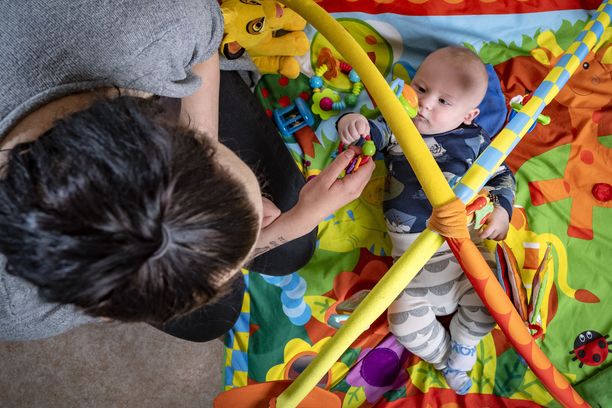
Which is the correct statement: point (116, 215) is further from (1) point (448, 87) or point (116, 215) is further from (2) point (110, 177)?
(1) point (448, 87)

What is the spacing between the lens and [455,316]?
1128mm

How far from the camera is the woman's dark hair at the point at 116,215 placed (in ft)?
1.42

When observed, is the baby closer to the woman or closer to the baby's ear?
the baby's ear

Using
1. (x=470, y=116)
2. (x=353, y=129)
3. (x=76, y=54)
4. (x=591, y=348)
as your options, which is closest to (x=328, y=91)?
(x=353, y=129)

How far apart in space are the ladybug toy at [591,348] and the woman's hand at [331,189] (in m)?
0.65

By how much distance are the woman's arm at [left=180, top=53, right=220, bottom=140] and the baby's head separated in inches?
19.3

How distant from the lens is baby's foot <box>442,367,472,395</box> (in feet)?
3.60

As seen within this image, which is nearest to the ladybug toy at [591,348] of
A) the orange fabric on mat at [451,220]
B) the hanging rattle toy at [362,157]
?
the orange fabric on mat at [451,220]

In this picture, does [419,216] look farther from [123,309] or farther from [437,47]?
[123,309]

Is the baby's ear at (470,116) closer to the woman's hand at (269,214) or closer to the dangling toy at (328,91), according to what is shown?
the dangling toy at (328,91)

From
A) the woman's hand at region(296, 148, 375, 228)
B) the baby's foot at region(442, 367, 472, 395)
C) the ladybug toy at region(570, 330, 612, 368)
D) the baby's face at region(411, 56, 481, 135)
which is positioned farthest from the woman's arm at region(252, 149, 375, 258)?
the ladybug toy at region(570, 330, 612, 368)

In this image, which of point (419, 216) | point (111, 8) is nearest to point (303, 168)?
point (419, 216)

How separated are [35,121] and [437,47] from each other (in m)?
1.01

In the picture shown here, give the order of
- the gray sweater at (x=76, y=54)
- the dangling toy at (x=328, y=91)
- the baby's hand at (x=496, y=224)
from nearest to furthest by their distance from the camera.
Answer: the gray sweater at (x=76, y=54) → the baby's hand at (x=496, y=224) → the dangling toy at (x=328, y=91)
